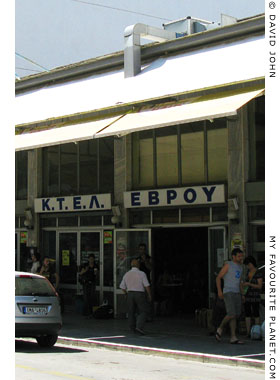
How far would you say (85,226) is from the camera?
74.1 feet

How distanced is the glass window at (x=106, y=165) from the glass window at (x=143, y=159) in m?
0.92

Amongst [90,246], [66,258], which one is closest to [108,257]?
[90,246]

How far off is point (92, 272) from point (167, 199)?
340cm

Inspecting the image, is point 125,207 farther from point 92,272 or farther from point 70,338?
point 70,338

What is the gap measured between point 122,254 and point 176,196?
254cm

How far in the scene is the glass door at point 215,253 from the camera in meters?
18.7

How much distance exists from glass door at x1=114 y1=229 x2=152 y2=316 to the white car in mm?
5572

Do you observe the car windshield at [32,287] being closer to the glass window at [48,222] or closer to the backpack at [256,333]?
the backpack at [256,333]

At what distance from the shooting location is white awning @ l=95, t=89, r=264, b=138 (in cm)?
1452

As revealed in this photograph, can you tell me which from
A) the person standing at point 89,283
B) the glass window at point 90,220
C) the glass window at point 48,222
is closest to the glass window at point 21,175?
the glass window at point 48,222

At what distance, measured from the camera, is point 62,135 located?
18109mm

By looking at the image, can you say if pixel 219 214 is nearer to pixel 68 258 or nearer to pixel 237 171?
pixel 237 171

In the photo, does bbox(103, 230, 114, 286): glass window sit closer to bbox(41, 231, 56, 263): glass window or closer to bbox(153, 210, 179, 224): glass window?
bbox(153, 210, 179, 224): glass window
